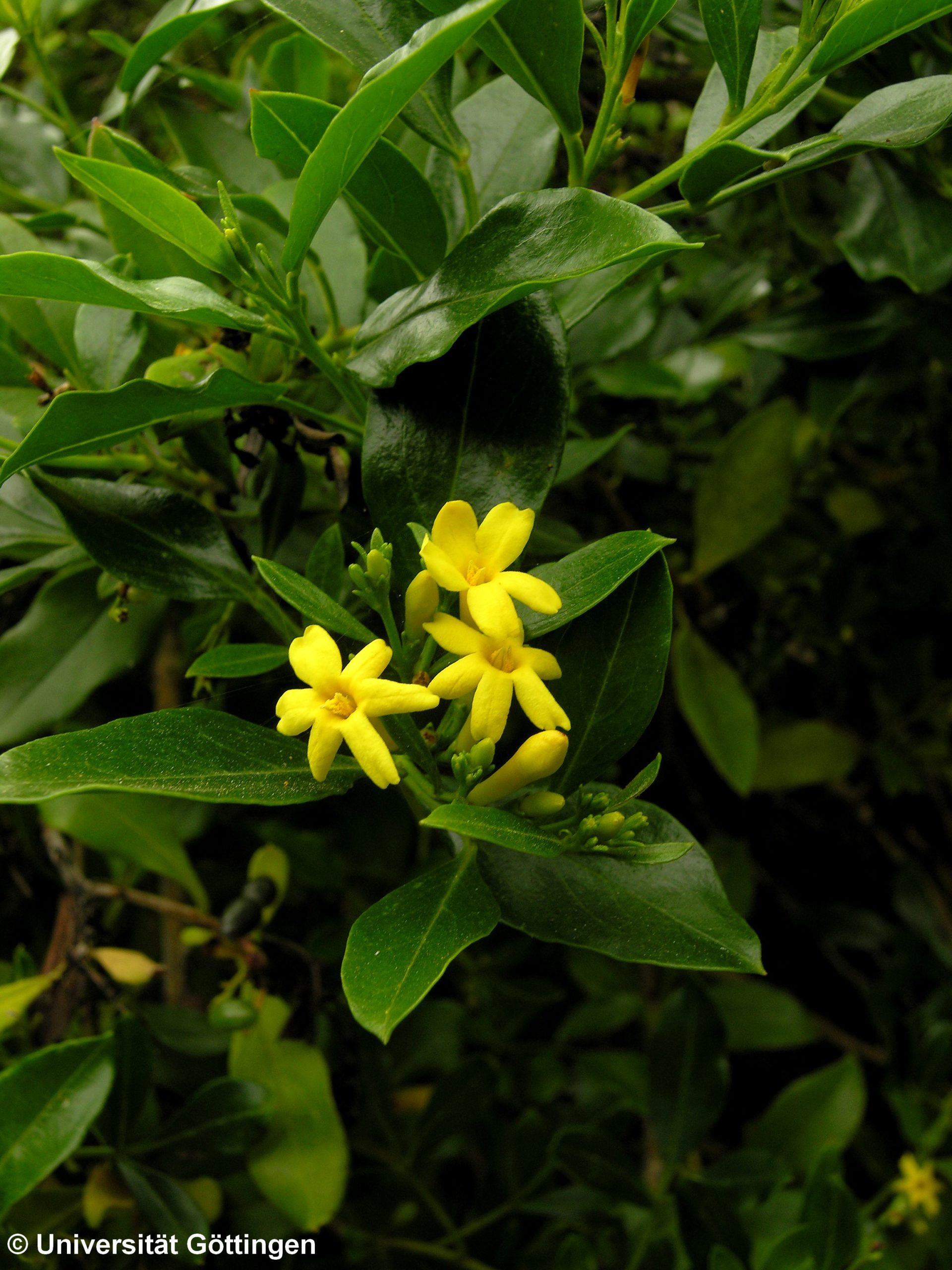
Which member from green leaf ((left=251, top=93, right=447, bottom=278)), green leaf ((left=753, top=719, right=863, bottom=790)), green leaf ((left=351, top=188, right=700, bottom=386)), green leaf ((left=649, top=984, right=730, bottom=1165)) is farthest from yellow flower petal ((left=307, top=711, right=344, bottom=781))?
green leaf ((left=753, top=719, right=863, bottom=790))

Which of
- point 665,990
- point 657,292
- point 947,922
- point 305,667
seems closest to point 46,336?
point 305,667

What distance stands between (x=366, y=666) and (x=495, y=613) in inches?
3.8

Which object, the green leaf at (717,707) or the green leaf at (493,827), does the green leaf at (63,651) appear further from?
the green leaf at (717,707)

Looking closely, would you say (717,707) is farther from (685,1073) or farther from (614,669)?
(614,669)

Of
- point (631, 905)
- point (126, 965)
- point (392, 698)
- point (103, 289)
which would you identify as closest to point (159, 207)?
point (103, 289)

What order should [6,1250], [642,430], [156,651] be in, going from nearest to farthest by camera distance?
[6,1250] < [156,651] < [642,430]

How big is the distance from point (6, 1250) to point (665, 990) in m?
1.33

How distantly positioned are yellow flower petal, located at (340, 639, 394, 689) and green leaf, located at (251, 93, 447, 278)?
14.2 inches

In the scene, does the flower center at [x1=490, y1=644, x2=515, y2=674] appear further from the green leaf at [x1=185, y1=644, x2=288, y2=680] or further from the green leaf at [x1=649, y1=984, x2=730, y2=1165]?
the green leaf at [x1=649, y1=984, x2=730, y2=1165]

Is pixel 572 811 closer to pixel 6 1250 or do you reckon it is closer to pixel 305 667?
pixel 305 667

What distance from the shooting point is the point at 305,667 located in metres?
0.61

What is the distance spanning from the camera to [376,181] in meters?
0.72

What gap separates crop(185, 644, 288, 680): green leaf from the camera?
0.73m

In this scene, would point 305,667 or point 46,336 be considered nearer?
point 305,667
